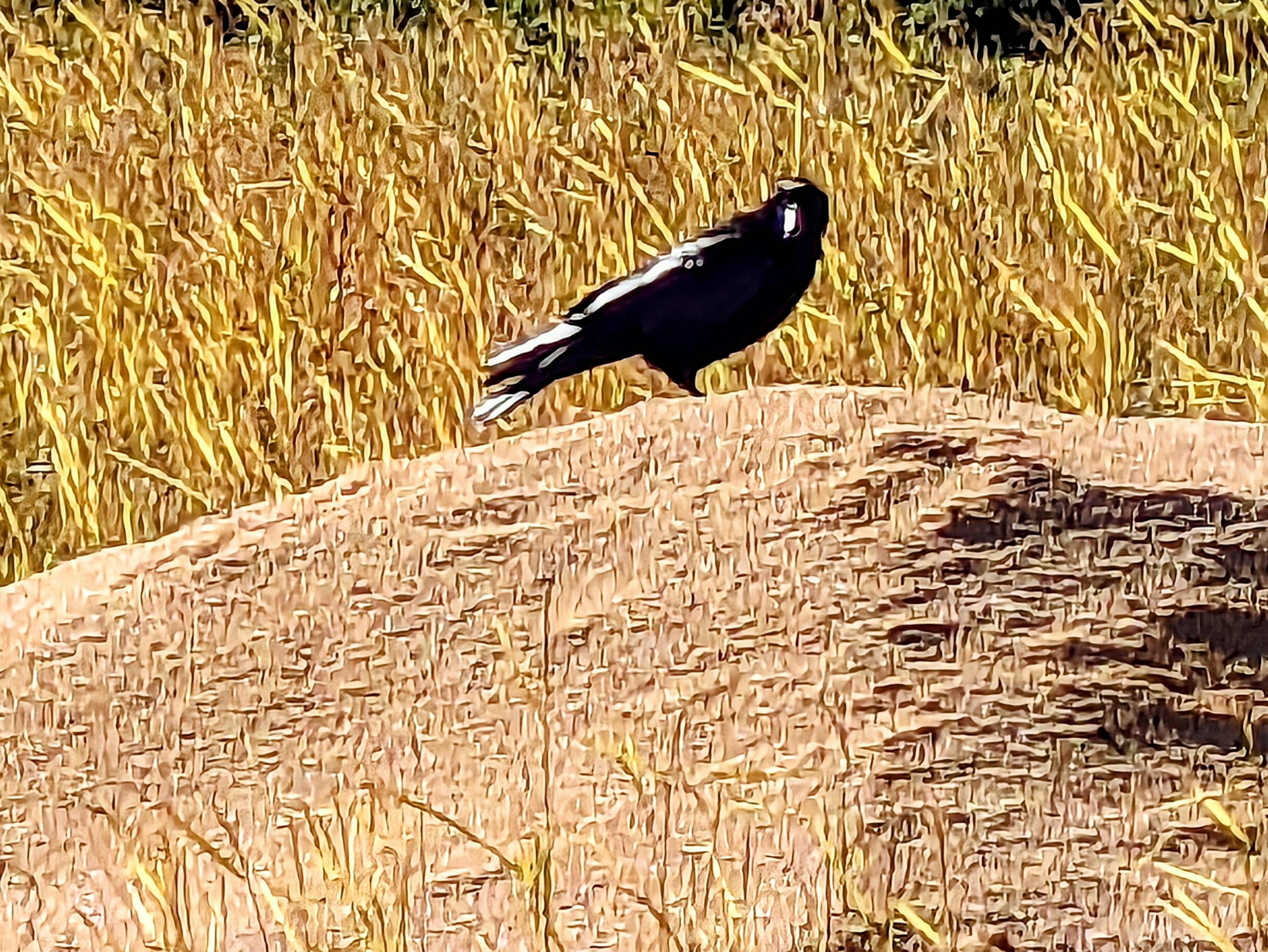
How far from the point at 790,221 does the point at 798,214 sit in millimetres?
16

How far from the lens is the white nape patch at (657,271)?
2.55 m

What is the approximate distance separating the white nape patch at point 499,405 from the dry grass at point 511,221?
577mm

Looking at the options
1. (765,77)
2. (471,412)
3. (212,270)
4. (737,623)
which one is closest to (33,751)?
(737,623)

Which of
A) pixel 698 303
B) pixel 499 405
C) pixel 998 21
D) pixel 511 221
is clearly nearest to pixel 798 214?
pixel 698 303

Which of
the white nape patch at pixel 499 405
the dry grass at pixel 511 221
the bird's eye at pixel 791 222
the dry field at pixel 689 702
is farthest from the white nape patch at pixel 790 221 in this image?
the dry grass at pixel 511 221

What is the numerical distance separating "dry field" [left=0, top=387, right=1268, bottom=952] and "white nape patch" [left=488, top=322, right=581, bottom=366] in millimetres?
141

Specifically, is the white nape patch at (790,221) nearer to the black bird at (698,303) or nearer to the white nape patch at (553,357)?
the black bird at (698,303)

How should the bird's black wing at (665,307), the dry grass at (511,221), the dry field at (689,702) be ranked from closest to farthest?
the dry field at (689,702)
the bird's black wing at (665,307)
the dry grass at (511,221)

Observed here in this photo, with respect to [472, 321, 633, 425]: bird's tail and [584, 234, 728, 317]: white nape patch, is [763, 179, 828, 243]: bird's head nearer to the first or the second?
[584, 234, 728, 317]: white nape patch

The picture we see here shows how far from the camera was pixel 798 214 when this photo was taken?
2631 mm

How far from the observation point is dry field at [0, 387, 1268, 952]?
1.86 meters

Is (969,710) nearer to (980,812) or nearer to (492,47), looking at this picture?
(980,812)

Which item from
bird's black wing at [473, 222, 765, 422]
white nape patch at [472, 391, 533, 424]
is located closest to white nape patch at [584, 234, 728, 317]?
bird's black wing at [473, 222, 765, 422]

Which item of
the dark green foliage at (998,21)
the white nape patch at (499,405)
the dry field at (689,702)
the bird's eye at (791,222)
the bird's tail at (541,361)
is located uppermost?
the dark green foliage at (998,21)
